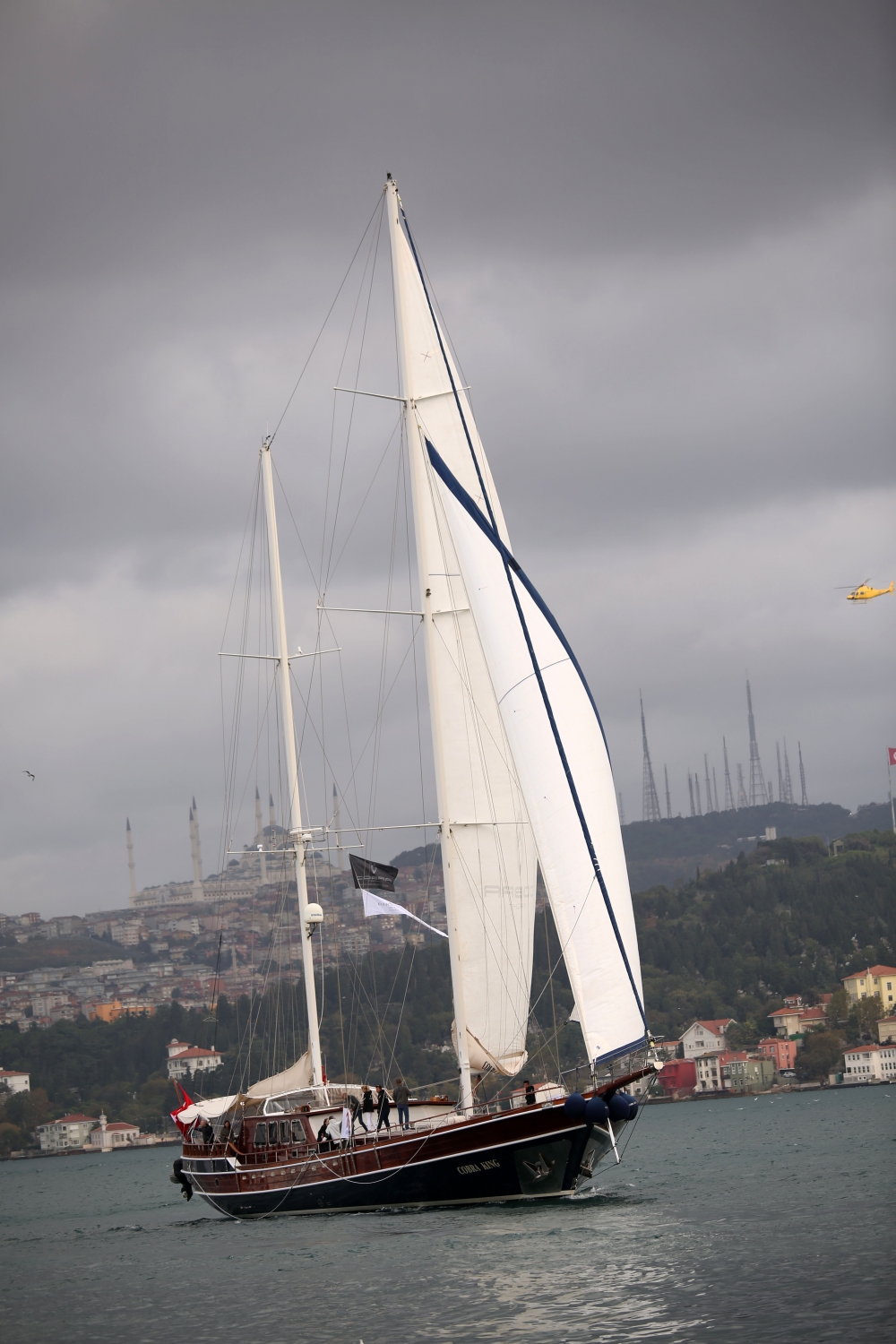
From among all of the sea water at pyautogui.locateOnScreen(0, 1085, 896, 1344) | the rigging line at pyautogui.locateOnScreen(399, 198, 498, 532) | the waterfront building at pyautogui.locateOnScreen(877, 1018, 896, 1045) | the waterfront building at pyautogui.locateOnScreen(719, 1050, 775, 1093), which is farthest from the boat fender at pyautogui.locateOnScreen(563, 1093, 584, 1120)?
the waterfront building at pyautogui.locateOnScreen(877, 1018, 896, 1045)

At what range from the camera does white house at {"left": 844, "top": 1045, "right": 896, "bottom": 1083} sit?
140 meters

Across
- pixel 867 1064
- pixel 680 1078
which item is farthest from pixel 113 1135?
pixel 867 1064

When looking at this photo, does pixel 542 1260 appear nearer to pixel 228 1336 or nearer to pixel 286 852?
pixel 228 1336

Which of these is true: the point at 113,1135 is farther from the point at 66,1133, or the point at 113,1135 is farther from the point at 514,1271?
the point at 514,1271

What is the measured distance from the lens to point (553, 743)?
29.0 m

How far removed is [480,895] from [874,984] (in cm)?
13817

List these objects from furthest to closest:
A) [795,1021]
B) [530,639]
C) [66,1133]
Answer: [66,1133] → [795,1021] → [530,639]

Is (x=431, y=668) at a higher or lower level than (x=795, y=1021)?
higher

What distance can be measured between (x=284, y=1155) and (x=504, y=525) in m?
13.8

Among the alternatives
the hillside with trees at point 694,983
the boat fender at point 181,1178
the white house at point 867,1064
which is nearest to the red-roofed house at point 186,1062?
the hillside with trees at point 694,983

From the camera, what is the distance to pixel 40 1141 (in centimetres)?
15562

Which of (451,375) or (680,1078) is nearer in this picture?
(451,375)

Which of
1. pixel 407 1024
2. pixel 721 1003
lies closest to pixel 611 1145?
pixel 407 1024

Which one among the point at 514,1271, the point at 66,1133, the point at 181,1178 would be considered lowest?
the point at 66,1133
